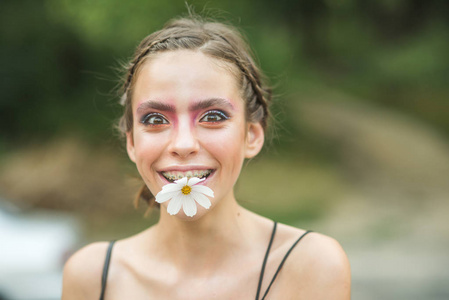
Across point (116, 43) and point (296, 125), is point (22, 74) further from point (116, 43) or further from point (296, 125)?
point (296, 125)

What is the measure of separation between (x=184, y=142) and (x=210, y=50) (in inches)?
13.5

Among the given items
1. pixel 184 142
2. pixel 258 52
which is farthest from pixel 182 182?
pixel 258 52

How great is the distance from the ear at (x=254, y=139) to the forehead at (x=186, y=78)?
0.56 feet

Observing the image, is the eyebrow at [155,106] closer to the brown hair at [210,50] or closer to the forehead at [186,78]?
the forehead at [186,78]

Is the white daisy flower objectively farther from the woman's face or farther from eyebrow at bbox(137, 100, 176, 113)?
eyebrow at bbox(137, 100, 176, 113)

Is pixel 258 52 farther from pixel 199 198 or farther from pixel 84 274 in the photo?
pixel 199 198

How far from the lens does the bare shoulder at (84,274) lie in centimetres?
202

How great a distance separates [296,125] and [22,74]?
4035mm

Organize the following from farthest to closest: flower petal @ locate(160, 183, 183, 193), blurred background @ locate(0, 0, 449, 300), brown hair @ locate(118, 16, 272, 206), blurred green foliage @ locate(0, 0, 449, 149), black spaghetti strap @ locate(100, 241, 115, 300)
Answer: blurred green foliage @ locate(0, 0, 449, 149) < blurred background @ locate(0, 0, 449, 300) < black spaghetti strap @ locate(100, 241, 115, 300) < brown hair @ locate(118, 16, 272, 206) < flower petal @ locate(160, 183, 183, 193)

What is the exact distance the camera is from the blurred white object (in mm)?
4262

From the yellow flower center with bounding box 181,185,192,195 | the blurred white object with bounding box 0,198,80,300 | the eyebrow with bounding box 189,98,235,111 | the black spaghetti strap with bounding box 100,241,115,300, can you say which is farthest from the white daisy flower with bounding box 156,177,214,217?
the blurred white object with bounding box 0,198,80,300

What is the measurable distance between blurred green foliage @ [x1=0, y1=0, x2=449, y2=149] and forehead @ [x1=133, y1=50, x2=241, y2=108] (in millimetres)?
4346

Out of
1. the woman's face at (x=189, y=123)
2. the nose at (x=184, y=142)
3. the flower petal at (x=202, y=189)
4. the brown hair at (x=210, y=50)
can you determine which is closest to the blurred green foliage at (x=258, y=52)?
the brown hair at (x=210, y=50)

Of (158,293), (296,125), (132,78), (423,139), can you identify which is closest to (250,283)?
(158,293)
